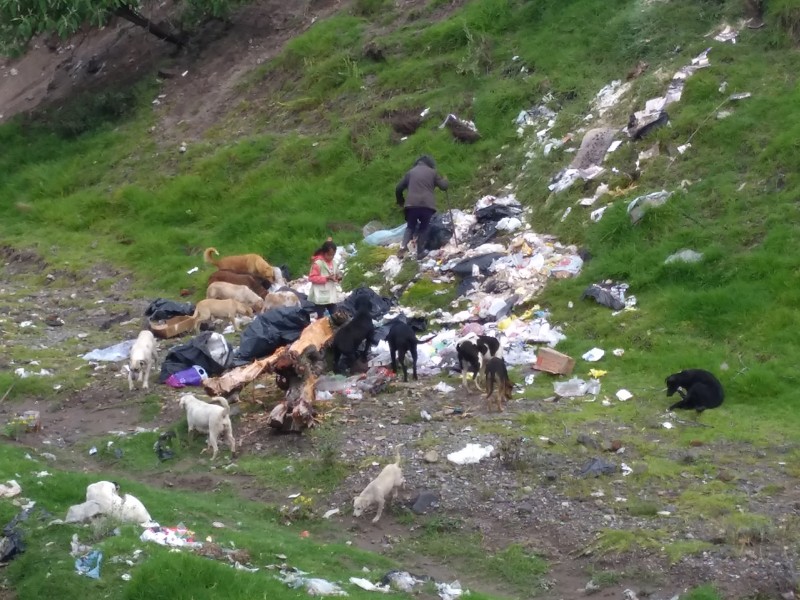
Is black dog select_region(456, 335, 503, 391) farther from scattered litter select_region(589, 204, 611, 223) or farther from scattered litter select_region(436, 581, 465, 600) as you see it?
scattered litter select_region(436, 581, 465, 600)

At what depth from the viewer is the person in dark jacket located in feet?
50.5

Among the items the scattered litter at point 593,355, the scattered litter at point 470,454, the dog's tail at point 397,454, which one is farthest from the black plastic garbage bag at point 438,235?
the scattered litter at point 470,454

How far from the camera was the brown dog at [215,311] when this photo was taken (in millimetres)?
14828

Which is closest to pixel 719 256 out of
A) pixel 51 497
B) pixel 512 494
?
pixel 512 494

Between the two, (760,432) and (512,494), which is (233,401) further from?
(760,432)

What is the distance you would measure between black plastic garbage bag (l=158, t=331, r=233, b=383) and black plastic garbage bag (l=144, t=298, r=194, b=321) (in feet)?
7.13

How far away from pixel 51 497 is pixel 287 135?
1339 centimetres

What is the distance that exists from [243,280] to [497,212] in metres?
3.92

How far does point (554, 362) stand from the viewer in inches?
470

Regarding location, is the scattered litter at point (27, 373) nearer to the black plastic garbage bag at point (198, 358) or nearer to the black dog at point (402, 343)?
the black plastic garbage bag at point (198, 358)

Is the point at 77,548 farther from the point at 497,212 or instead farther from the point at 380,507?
the point at 497,212

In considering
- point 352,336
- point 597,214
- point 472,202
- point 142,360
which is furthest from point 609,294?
point 142,360

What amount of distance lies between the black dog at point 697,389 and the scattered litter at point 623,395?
0.46 meters

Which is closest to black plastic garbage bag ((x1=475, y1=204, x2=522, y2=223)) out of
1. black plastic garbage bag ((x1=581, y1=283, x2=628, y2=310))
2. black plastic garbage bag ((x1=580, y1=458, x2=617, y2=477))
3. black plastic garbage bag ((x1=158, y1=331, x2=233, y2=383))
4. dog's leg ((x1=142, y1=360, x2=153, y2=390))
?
black plastic garbage bag ((x1=581, y1=283, x2=628, y2=310))
